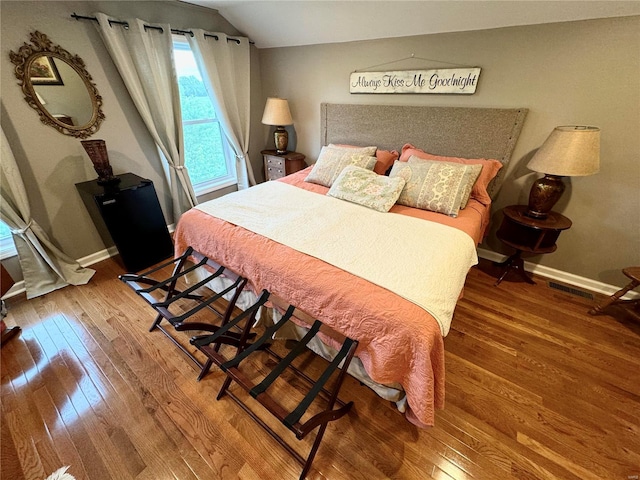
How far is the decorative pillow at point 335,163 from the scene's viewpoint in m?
2.30

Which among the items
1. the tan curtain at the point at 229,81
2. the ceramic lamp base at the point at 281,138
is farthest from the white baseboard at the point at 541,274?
the ceramic lamp base at the point at 281,138

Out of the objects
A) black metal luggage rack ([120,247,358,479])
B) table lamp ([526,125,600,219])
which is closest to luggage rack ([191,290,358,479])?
black metal luggage rack ([120,247,358,479])

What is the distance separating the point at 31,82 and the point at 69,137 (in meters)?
0.38

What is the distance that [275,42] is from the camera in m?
2.87

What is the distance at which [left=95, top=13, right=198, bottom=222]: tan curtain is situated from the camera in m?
2.08

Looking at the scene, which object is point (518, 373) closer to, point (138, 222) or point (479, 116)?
point (479, 116)

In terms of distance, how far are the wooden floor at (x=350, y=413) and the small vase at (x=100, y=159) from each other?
1086 mm

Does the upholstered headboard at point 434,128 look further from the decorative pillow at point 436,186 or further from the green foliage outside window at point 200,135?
the green foliage outside window at point 200,135

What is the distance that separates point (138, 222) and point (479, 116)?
117 inches

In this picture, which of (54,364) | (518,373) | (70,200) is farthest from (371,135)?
(54,364)

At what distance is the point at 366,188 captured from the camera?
78.3 inches

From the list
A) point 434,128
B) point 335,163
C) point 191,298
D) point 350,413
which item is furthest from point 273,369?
point 434,128

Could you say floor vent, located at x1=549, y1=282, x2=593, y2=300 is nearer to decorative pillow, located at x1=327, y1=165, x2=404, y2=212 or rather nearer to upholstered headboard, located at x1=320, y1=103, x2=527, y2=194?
upholstered headboard, located at x1=320, y1=103, x2=527, y2=194

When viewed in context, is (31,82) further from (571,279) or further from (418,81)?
(571,279)
